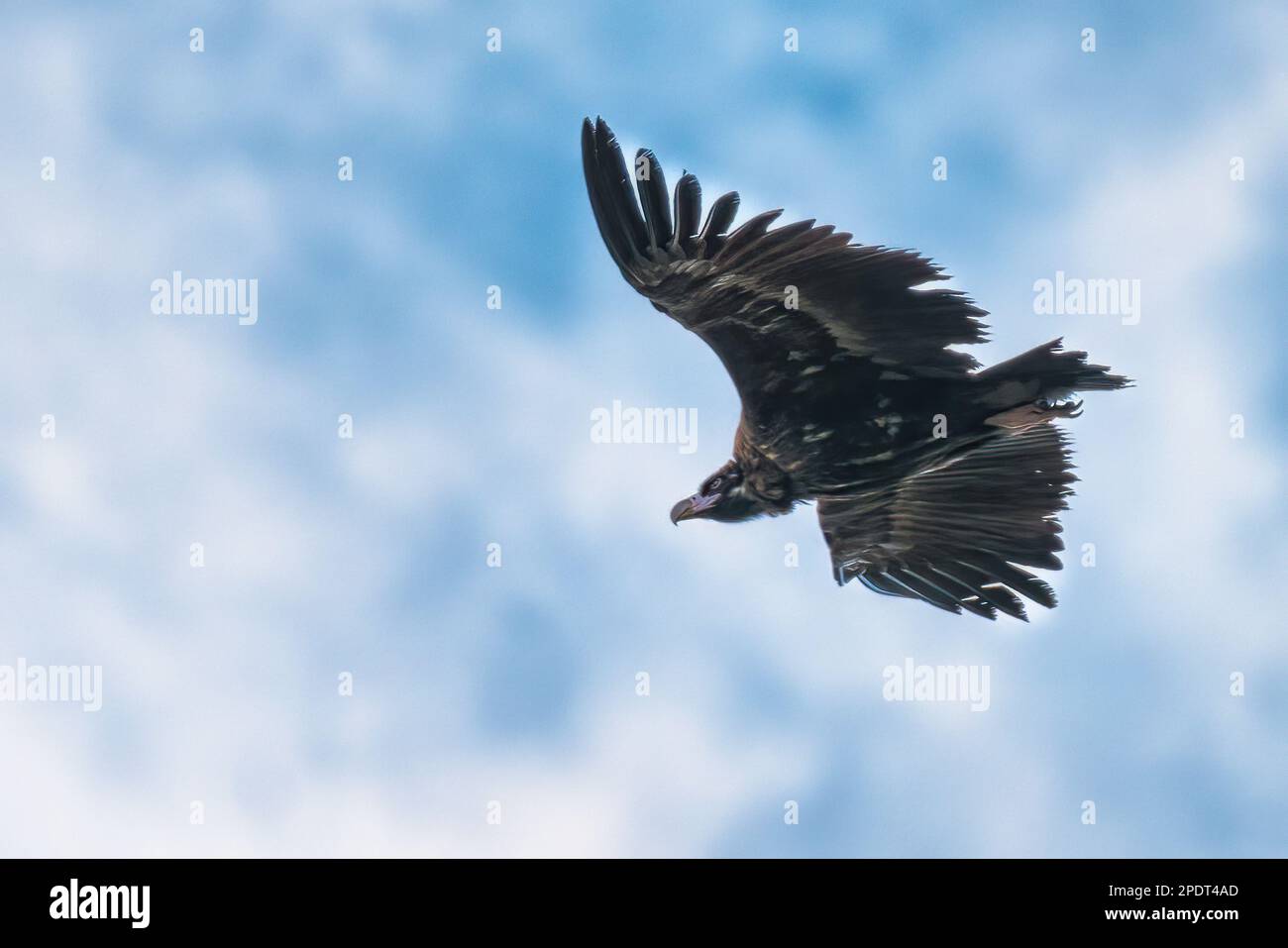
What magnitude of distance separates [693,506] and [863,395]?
171cm

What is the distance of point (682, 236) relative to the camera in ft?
29.9

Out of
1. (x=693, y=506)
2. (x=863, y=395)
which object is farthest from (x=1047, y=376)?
(x=693, y=506)

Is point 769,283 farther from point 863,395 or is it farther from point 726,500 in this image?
point 726,500

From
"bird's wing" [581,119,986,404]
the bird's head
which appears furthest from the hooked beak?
"bird's wing" [581,119,986,404]

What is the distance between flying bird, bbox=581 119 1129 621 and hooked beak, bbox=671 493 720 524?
0.01 meters

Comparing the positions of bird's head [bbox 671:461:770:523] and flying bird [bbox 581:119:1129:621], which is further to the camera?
bird's head [bbox 671:461:770:523]

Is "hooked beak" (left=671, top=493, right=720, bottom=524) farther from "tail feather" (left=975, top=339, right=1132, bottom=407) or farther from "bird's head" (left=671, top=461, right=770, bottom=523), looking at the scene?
"tail feather" (left=975, top=339, right=1132, bottom=407)

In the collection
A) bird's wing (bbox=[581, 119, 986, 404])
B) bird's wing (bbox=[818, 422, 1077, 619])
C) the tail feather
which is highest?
bird's wing (bbox=[581, 119, 986, 404])

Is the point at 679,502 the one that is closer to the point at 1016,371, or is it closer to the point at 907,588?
the point at 907,588

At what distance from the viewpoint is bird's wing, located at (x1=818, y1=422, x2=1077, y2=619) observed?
10.9 meters

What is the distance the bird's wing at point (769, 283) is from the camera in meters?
9.05

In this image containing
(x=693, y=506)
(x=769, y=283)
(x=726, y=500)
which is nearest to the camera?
(x=769, y=283)

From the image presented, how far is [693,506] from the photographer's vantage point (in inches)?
437

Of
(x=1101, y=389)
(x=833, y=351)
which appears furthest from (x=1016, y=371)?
(x=833, y=351)
